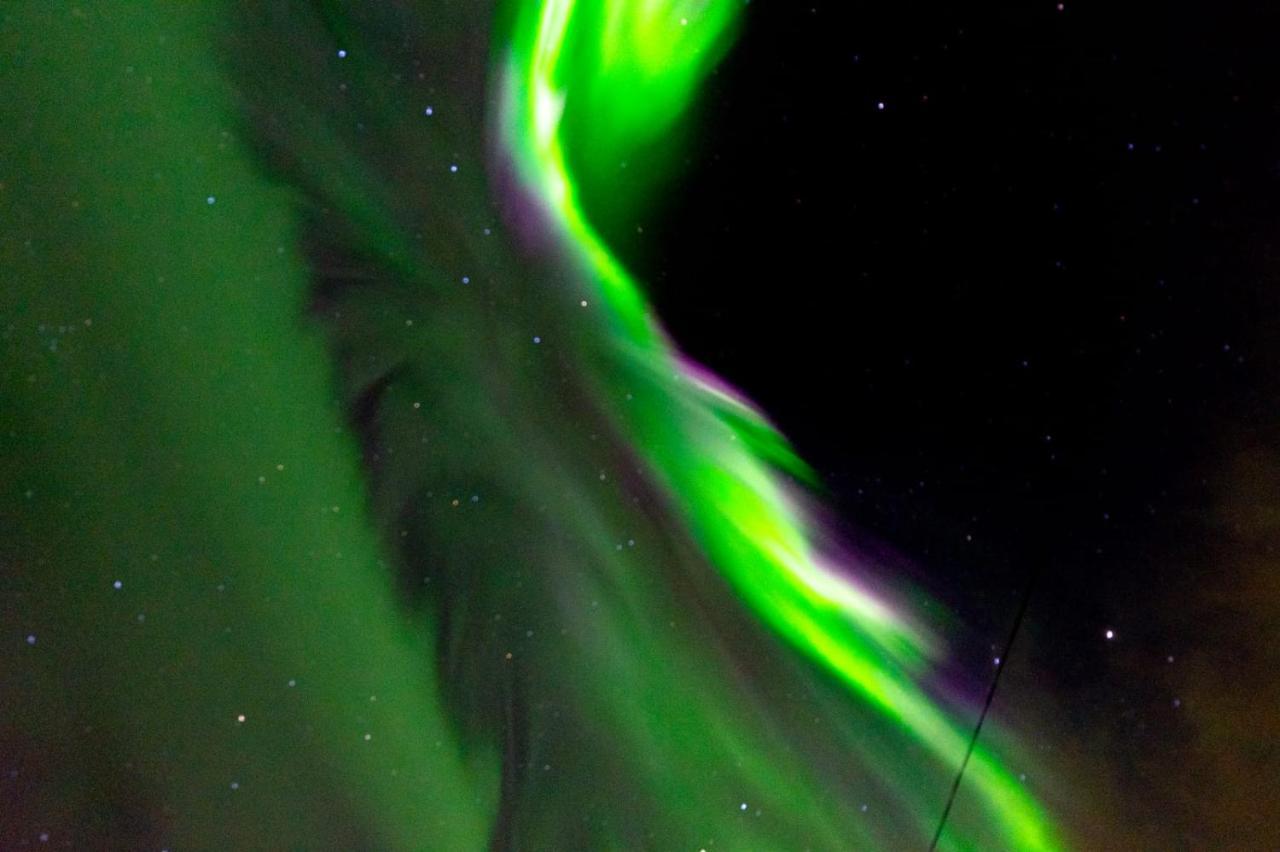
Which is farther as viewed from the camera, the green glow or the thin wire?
the thin wire

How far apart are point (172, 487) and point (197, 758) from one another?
0.09 m

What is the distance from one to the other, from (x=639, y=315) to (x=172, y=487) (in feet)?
0.56

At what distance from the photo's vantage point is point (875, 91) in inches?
17.0

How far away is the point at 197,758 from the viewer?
14.6 inches

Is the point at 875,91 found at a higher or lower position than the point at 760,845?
higher

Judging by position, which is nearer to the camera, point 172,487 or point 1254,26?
point 172,487

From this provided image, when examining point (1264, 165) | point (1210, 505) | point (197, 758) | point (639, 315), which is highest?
point (1264, 165)

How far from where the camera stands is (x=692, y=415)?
431mm

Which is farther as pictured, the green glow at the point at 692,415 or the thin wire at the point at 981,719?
the thin wire at the point at 981,719

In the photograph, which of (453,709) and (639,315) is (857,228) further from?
(453,709)

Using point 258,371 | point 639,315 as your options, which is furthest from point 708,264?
point 258,371

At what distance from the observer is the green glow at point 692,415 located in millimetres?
393

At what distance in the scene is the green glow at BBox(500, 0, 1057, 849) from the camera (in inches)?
15.5

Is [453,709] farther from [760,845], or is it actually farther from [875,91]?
[875,91]
